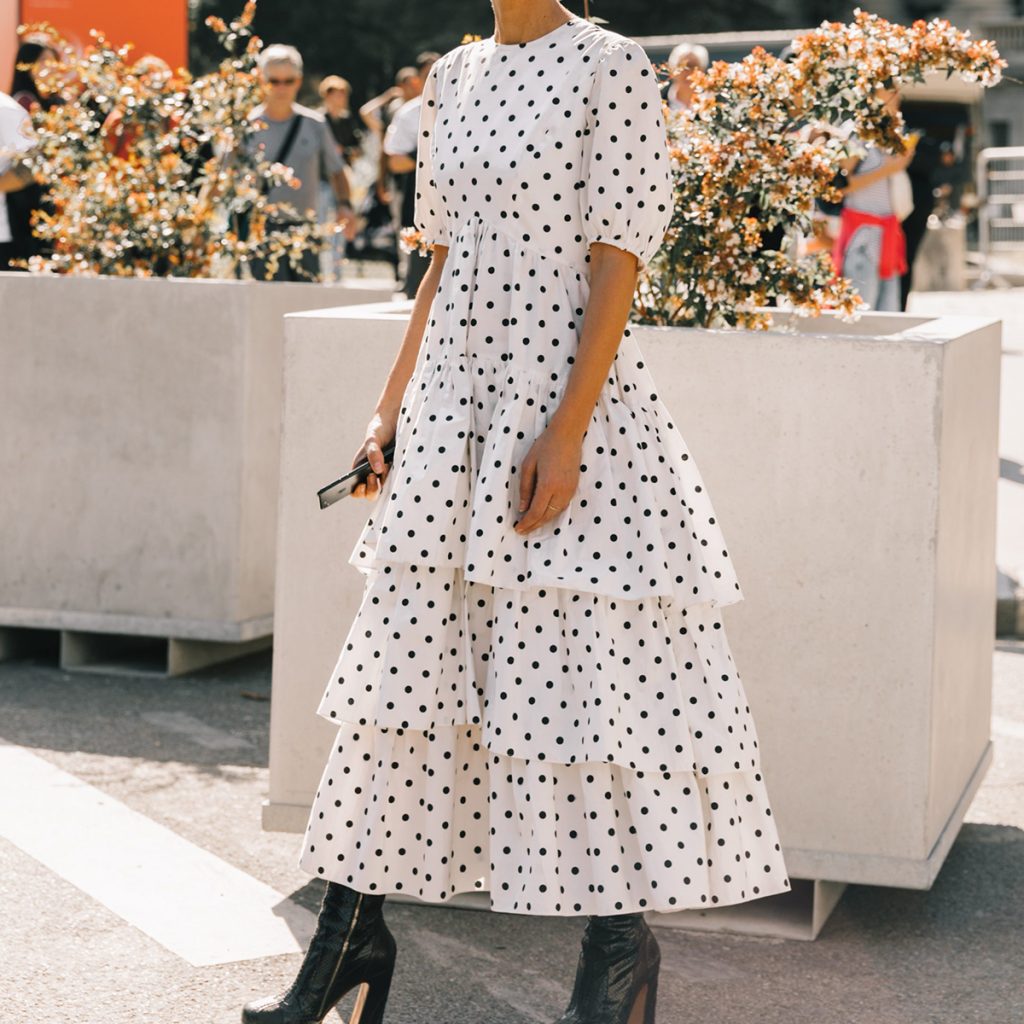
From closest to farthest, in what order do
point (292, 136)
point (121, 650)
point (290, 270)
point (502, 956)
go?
point (502, 956)
point (121, 650)
point (290, 270)
point (292, 136)

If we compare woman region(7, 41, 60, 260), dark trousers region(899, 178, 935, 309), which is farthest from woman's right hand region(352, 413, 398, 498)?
dark trousers region(899, 178, 935, 309)

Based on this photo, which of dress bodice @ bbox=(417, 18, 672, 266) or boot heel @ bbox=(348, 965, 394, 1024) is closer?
dress bodice @ bbox=(417, 18, 672, 266)

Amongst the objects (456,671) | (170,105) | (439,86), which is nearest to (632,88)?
(439,86)

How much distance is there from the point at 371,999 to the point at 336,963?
126mm

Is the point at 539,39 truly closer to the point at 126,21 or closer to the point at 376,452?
the point at 376,452

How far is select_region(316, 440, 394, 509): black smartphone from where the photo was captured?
11.6 ft

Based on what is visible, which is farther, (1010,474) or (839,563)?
(1010,474)

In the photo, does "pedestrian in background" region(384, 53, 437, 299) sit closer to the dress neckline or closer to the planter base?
the planter base

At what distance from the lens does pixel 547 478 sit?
326cm

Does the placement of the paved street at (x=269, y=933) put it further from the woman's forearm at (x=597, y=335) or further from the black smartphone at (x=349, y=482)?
the woman's forearm at (x=597, y=335)

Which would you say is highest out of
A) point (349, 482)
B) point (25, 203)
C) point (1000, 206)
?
point (1000, 206)

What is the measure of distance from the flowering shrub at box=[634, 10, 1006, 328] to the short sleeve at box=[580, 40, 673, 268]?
1453 mm

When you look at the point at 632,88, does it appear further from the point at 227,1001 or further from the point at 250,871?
the point at 250,871

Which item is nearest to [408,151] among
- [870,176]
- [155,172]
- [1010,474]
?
[870,176]
